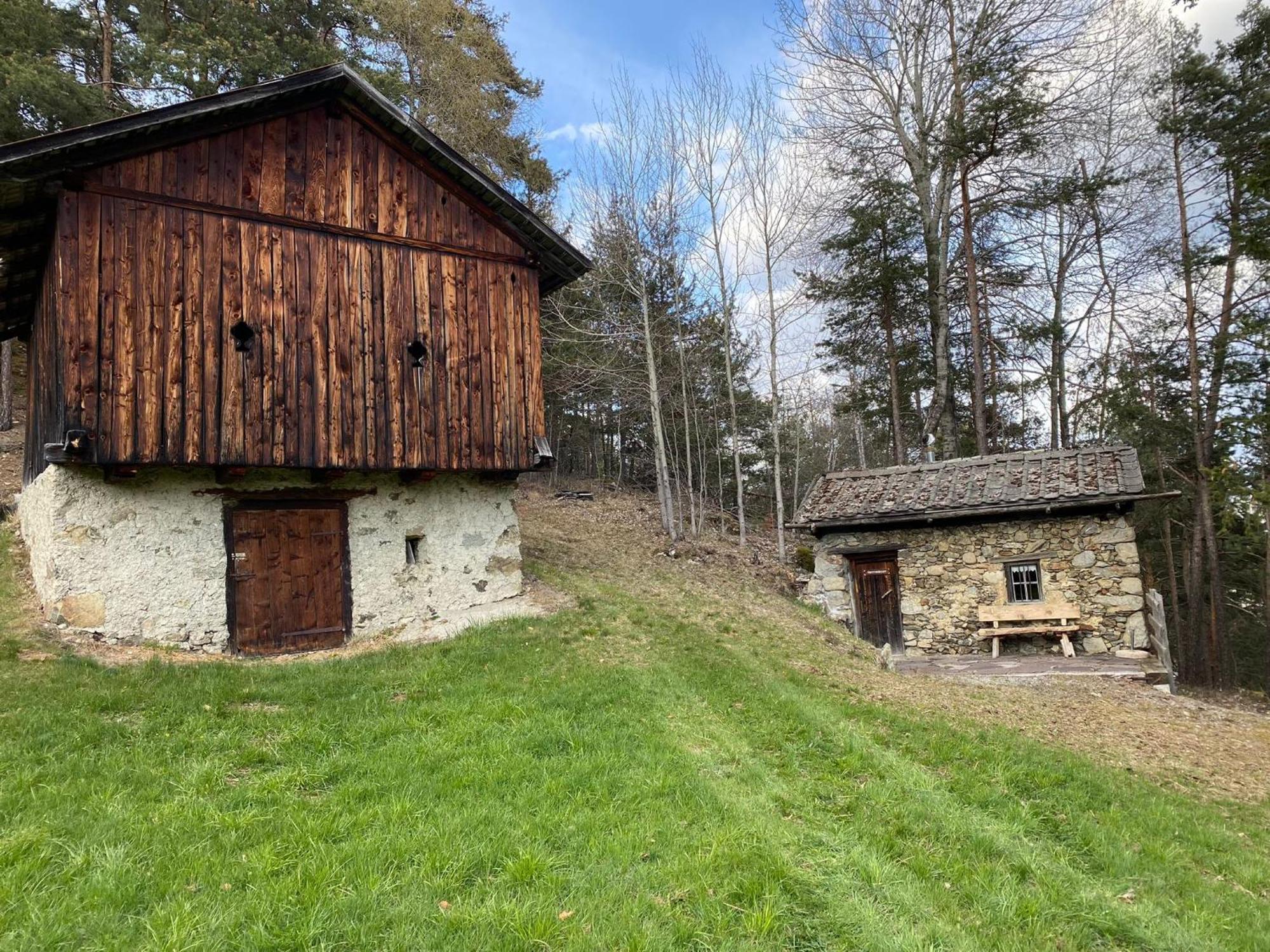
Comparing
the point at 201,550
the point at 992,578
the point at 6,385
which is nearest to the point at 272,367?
the point at 201,550

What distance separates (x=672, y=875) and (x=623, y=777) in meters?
1.34

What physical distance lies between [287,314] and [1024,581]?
1428cm

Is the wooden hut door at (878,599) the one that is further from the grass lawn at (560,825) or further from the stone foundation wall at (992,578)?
the grass lawn at (560,825)

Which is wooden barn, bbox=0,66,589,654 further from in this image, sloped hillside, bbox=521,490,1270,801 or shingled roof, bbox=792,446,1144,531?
A: shingled roof, bbox=792,446,1144,531

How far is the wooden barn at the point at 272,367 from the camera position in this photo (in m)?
8.12

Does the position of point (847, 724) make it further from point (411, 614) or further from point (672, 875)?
point (411, 614)

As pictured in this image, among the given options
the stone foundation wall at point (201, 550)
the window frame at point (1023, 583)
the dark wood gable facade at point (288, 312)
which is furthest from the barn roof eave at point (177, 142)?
the window frame at point (1023, 583)

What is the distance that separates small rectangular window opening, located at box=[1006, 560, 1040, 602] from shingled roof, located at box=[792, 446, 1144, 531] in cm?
115

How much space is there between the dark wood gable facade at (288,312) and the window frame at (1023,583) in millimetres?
10117

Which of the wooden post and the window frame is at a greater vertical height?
the window frame

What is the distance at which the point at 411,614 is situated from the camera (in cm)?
1023

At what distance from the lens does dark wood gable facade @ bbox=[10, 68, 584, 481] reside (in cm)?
807

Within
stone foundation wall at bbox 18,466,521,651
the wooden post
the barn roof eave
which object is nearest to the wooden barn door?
stone foundation wall at bbox 18,466,521,651

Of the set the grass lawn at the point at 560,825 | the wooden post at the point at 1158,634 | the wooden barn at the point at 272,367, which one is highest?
the wooden barn at the point at 272,367
